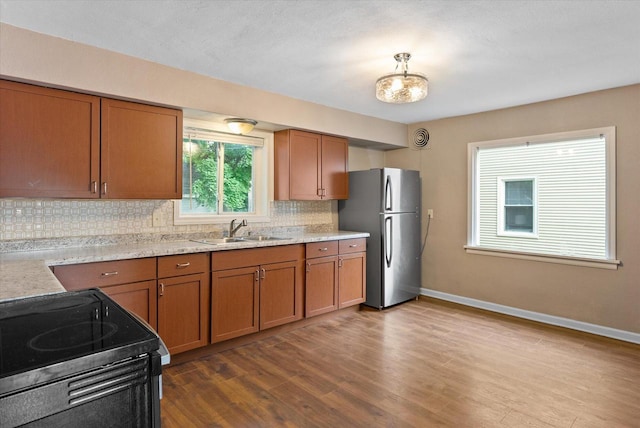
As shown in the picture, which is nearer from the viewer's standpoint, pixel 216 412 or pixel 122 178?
pixel 216 412

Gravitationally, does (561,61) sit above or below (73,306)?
above

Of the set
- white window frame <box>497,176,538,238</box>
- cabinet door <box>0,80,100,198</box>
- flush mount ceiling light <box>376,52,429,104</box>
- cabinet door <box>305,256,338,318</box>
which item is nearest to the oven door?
cabinet door <box>0,80,100,198</box>

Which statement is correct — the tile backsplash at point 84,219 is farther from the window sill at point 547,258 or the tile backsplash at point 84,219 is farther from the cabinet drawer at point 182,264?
the window sill at point 547,258

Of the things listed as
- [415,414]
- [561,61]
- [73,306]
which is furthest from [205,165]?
[561,61]

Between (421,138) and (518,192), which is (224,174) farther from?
(518,192)

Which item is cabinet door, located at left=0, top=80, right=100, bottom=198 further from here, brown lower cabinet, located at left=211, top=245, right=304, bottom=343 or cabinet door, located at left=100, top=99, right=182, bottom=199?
brown lower cabinet, located at left=211, top=245, right=304, bottom=343

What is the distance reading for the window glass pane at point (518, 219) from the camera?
4125 millimetres

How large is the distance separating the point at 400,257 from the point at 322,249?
1143 mm

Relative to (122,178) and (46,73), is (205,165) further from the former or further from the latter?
(46,73)

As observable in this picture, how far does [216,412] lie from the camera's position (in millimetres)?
2254

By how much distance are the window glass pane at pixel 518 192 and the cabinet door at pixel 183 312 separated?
340 cm

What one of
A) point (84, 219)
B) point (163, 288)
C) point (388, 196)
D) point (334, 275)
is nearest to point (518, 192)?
point (388, 196)

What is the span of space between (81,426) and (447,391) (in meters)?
2.24

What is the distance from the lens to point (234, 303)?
125 inches
